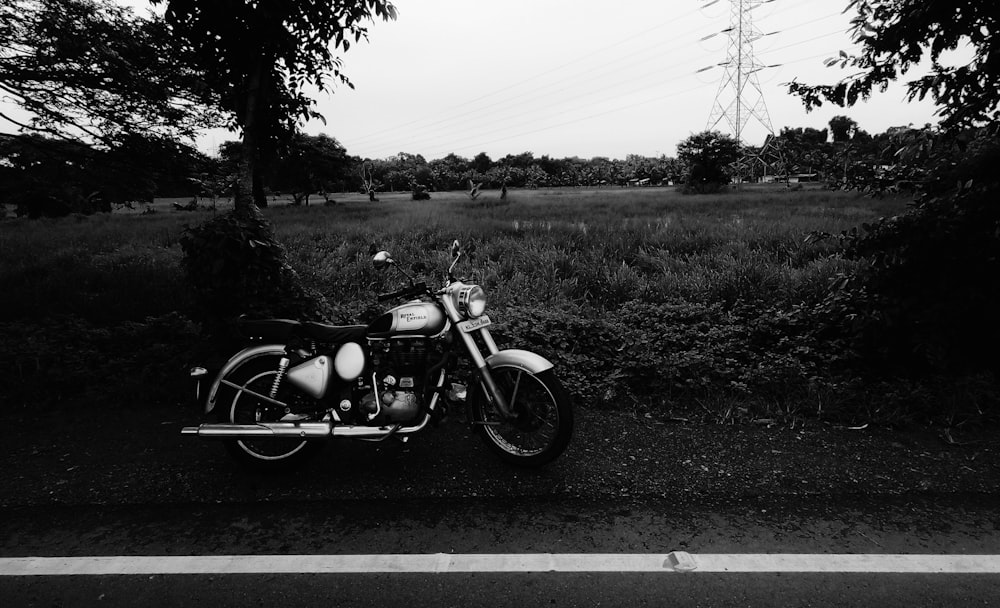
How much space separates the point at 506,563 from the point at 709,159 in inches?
1610

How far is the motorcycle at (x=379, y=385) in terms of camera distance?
3.42m

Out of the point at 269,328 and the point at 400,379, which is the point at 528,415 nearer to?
the point at 400,379

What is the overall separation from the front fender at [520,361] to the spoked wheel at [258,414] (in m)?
1.29

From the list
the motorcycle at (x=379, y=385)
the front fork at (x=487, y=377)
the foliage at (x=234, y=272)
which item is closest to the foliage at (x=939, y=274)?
the motorcycle at (x=379, y=385)

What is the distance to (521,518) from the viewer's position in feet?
9.75

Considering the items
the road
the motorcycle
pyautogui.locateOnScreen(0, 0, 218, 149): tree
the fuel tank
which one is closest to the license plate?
the motorcycle

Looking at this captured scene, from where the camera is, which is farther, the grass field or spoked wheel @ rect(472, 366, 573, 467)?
the grass field

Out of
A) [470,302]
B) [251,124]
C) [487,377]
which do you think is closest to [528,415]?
[487,377]

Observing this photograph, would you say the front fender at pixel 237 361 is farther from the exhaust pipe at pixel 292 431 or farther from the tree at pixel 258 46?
the tree at pixel 258 46

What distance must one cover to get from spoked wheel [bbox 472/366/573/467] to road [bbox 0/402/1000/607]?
13cm

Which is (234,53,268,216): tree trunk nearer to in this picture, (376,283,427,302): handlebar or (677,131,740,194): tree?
(376,283,427,302): handlebar

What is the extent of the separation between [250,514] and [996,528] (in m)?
3.86

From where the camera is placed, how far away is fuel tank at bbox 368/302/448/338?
346cm

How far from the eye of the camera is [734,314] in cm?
610
